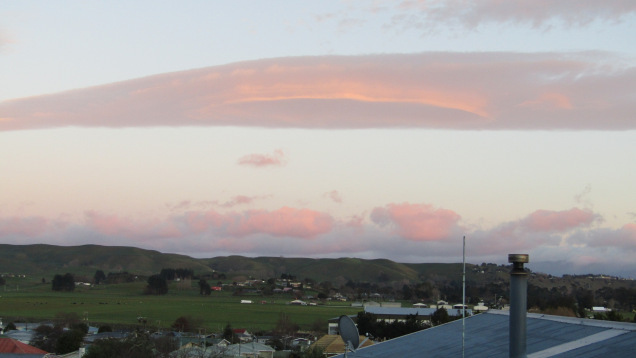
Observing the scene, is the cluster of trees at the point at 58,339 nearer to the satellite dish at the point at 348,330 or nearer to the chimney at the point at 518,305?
the satellite dish at the point at 348,330

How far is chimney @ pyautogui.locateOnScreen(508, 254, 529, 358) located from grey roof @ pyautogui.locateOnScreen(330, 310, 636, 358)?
2.70 meters

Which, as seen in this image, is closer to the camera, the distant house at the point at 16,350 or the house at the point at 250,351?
the distant house at the point at 16,350

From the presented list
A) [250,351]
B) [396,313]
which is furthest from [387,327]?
[396,313]

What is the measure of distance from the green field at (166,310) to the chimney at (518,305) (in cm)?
8999

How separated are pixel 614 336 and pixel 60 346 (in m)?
63.2

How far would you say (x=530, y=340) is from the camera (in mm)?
23219

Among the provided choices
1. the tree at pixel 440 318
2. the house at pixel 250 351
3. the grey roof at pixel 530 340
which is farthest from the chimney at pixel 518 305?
the tree at pixel 440 318

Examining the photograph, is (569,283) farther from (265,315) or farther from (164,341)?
(164,341)

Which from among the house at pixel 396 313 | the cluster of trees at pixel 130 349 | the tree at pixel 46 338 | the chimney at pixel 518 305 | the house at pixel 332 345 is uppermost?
the chimney at pixel 518 305

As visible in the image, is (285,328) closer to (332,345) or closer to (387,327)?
(387,327)

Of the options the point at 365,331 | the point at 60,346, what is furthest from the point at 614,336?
the point at 365,331

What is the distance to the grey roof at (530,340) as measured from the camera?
65.7 ft

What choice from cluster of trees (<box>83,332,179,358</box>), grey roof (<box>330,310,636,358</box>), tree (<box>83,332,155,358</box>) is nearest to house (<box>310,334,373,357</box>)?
cluster of trees (<box>83,332,179,358</box>)

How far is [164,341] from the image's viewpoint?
62.8 metres
